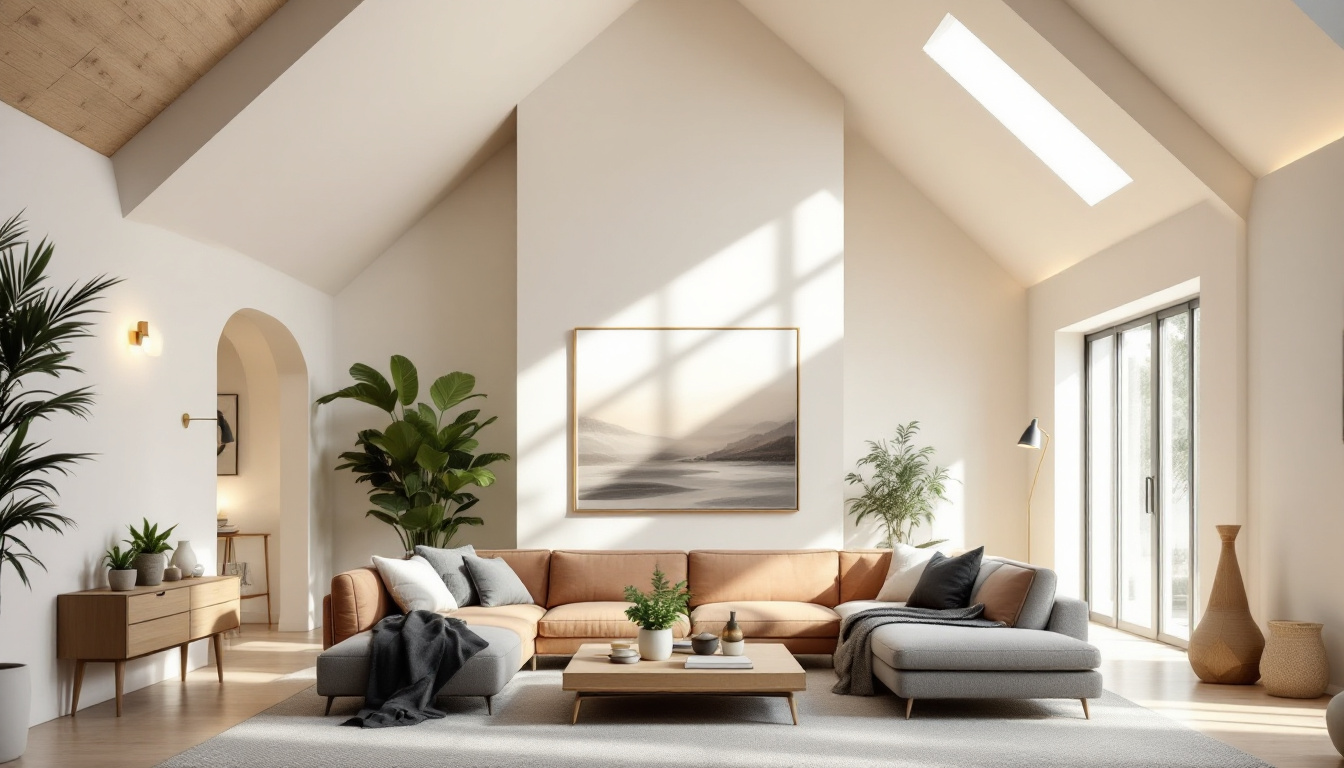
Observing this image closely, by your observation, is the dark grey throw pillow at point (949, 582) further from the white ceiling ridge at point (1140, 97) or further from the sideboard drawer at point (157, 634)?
the sideboard drawer at point (157, 634)

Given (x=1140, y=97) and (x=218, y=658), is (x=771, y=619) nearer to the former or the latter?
(x=218, y=658)

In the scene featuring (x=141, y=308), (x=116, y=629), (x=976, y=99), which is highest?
(x=976, y=99)

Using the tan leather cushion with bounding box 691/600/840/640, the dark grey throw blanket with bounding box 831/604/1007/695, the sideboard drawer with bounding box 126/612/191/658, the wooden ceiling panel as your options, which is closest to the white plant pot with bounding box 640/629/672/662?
the dark grey throw blanket with bounding box 831/604/1007/695

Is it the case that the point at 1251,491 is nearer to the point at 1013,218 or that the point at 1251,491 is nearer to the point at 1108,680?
the point at 1108,680

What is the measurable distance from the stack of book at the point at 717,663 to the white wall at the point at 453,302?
427cm

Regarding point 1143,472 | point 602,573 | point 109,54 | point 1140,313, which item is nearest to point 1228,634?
point 1143,472

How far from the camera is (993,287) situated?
9242 mm

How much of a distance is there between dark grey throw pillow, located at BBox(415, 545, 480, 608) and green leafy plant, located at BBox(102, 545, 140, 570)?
157 centimetres

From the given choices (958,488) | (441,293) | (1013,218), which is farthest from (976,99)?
(441,293)

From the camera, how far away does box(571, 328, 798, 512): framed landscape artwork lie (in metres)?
8.14

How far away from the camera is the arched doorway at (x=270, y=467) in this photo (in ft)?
27.6

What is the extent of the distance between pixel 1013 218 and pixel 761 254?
1880mm

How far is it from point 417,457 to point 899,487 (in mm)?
3654

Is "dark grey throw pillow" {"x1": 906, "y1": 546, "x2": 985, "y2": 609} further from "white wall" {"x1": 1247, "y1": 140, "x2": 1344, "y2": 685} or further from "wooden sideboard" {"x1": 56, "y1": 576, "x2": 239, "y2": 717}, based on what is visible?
"wooden sideboard" {"x1": 56, "y1": 576, "x2": 239, "y2": 717}
